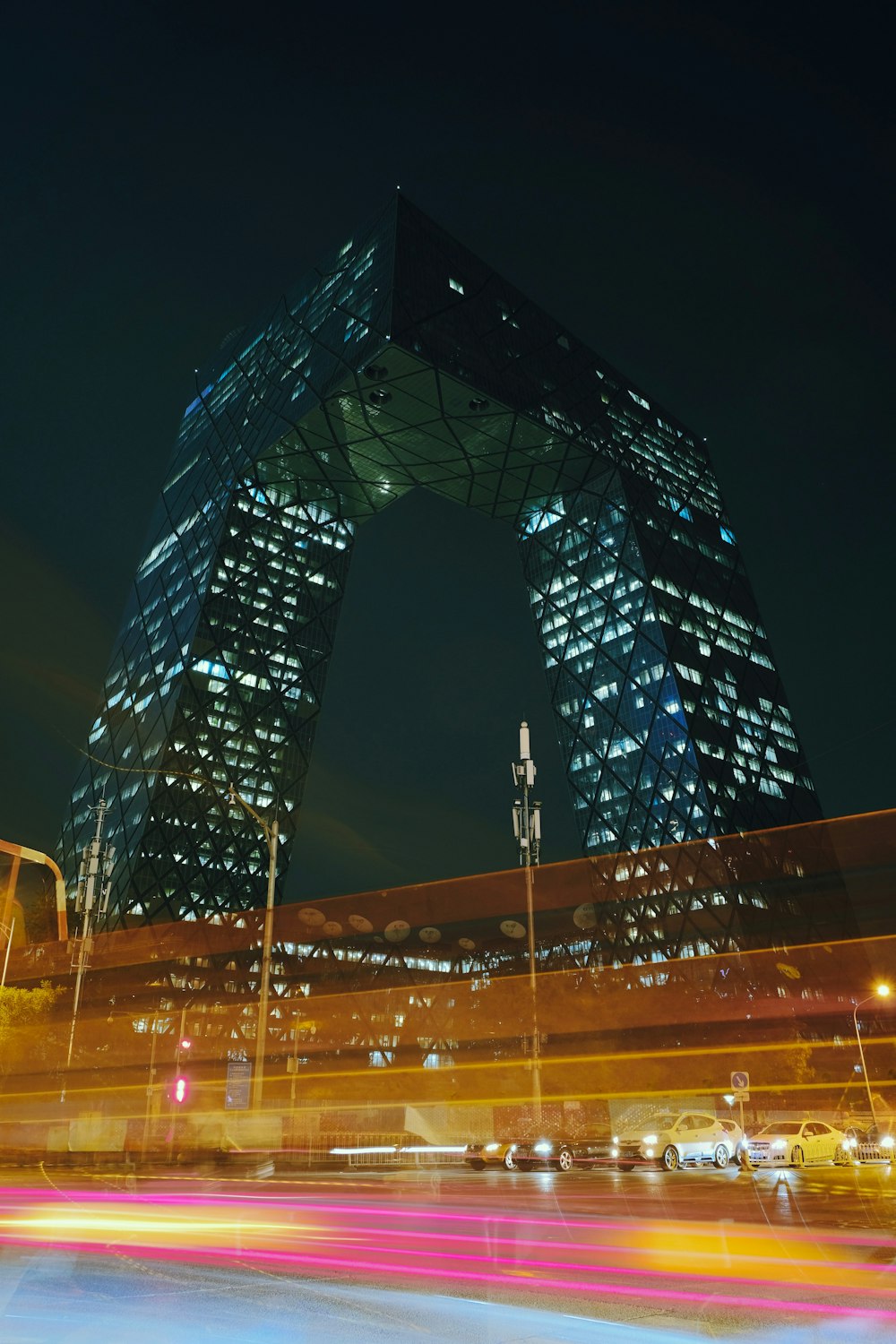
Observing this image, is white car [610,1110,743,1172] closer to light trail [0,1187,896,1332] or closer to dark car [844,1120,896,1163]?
dark car [844,1120,896,1163]

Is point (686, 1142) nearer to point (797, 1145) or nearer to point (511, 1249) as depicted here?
point (797, 1145)

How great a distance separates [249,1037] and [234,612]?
40752 millimetres

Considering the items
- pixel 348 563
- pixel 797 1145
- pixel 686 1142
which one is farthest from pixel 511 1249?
pixel 348 563

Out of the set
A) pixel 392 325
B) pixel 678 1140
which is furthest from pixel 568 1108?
pixel 392 325

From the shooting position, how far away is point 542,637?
353ft

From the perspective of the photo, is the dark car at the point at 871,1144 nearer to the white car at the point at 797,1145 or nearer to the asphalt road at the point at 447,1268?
the white car at the point at 797,1145

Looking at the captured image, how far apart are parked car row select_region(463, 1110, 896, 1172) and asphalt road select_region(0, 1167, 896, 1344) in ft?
31.9

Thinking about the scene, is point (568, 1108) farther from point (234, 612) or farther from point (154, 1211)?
point (234, 612)

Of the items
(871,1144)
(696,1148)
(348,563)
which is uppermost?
(348,563)

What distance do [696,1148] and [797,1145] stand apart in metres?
2.51

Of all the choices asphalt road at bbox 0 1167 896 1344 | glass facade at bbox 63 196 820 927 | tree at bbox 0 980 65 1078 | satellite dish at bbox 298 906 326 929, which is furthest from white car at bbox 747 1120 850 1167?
glass facade at bbox 63 196 820 927

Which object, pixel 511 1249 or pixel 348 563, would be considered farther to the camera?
pixel 348 563

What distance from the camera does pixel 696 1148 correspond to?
25891mm

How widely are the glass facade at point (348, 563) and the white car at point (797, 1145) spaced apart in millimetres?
62216
